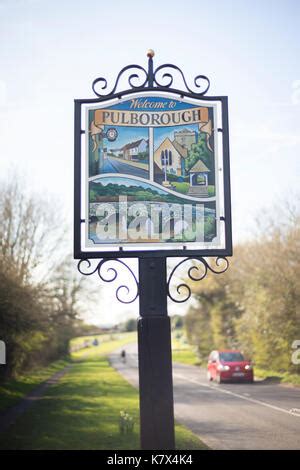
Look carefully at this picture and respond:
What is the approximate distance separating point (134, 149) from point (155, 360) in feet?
7.05

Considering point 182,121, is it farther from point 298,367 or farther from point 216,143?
point 298,367

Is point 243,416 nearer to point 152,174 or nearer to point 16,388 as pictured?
point 16,388

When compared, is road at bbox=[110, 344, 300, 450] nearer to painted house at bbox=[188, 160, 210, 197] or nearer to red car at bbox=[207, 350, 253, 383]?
red car at bbox=[207, 350, 253, 383]

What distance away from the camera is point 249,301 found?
21.6 m

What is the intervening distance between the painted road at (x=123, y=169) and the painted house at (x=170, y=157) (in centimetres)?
19

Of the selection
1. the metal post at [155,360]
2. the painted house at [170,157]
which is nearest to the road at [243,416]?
the metal post at [155,360]

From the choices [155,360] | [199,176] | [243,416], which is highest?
[199,176]

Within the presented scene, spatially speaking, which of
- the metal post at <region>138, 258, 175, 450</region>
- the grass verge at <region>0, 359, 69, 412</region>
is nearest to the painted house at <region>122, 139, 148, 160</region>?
the metal post at <region>138, 258, 175, 450</region>

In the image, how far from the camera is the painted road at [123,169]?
17.8 feet

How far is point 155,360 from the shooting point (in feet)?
17.2

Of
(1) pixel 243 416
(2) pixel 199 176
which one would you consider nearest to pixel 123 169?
(2) pixel 199 176

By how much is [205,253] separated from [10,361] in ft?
32.3

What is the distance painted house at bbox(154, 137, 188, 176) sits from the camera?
214 inches

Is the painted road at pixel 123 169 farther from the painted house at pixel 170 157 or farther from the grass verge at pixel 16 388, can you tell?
the grass verge at pixel 16 388
